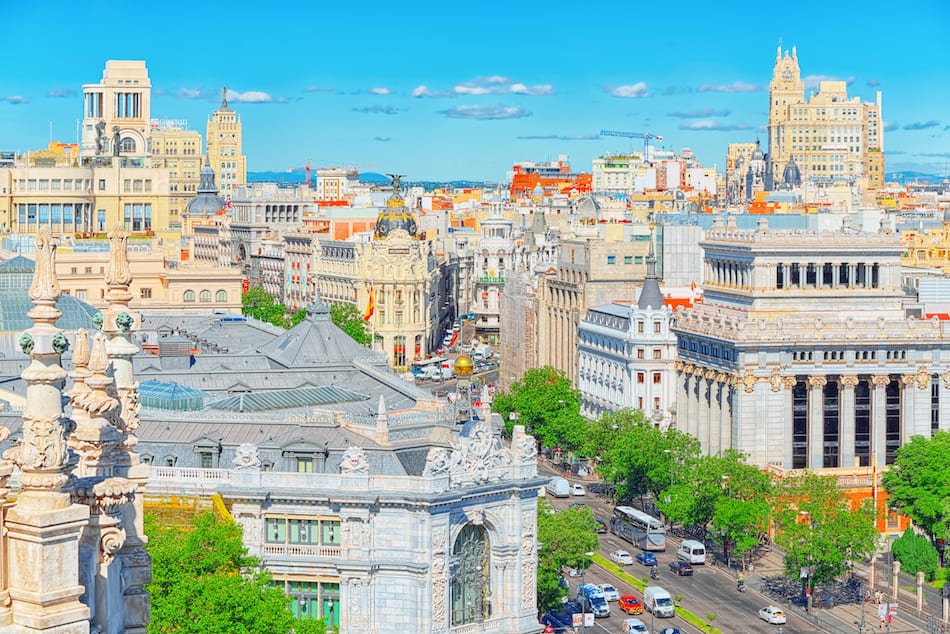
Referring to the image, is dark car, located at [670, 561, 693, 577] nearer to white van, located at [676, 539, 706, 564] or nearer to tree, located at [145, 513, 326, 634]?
white van, located at [676, 539, 706, 564]

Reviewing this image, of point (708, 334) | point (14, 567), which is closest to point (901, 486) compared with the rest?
point (708, 334)

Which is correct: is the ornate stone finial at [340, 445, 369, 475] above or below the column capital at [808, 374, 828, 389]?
above

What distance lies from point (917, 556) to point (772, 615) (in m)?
15.9

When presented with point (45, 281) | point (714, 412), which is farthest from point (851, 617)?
point (45, 281)

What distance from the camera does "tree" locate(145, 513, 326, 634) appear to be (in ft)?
246

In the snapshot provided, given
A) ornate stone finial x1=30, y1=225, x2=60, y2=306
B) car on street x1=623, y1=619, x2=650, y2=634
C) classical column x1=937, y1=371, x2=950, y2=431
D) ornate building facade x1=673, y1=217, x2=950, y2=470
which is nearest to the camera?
ornate stone finial x1=30, y1=225, x2=60, y2=306

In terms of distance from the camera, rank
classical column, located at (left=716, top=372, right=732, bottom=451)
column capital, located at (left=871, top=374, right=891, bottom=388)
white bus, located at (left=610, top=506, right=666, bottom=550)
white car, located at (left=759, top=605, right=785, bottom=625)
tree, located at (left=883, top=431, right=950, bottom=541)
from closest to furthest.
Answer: white car, located at (left=759, top=605, right=785, bottom=625)
tree, located at (left=883, top=431, right=950, bottom=541)
white bus, located at (left=610, top=506, right=666, bottom=550)
column capital, located at (left=871, top=374, right=891, bottom=388)
classical column, located at (left=716, top=372, right=732, bottom=451)

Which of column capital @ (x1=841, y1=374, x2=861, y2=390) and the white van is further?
column capital @ (x1=841, y1=374, x2=861, y2=390)

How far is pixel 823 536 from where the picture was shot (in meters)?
136

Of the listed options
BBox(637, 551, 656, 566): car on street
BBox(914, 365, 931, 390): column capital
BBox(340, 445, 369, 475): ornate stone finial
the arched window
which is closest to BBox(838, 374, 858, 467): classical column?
BBox(914, 365, 931, 390): column capital

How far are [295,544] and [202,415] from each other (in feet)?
44.0

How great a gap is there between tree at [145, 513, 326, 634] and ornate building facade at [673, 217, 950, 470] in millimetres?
86685

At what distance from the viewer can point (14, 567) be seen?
3488 cm

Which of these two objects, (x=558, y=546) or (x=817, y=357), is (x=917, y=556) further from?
(x=817, y=357)
